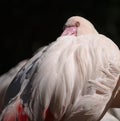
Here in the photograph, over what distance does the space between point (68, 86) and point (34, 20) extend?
11.5 feet

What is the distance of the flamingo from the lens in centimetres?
295

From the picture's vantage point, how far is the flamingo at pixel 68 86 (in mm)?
2949

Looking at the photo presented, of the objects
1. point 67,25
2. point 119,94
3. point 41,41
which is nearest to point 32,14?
point 41,41

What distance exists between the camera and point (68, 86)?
296 cm

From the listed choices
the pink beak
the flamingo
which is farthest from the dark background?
the flamingo

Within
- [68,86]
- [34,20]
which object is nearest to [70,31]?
[68,86]

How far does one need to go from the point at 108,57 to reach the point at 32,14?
11.4 ft

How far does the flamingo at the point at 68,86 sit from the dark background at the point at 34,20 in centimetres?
297

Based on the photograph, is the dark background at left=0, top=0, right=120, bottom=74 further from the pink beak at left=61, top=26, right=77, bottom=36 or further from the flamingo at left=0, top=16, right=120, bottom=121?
the flamingo at left=0, top=16, right=120, bottom=121

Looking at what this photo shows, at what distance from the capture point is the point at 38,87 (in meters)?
2.98

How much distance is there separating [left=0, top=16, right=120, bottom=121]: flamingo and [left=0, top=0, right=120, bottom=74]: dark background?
2974 mm

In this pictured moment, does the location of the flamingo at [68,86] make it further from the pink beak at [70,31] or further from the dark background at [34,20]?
the dark background at [34,20]

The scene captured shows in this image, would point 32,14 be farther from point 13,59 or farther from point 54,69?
point 54,69

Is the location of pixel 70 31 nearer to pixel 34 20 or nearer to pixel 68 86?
pixel 68 86
